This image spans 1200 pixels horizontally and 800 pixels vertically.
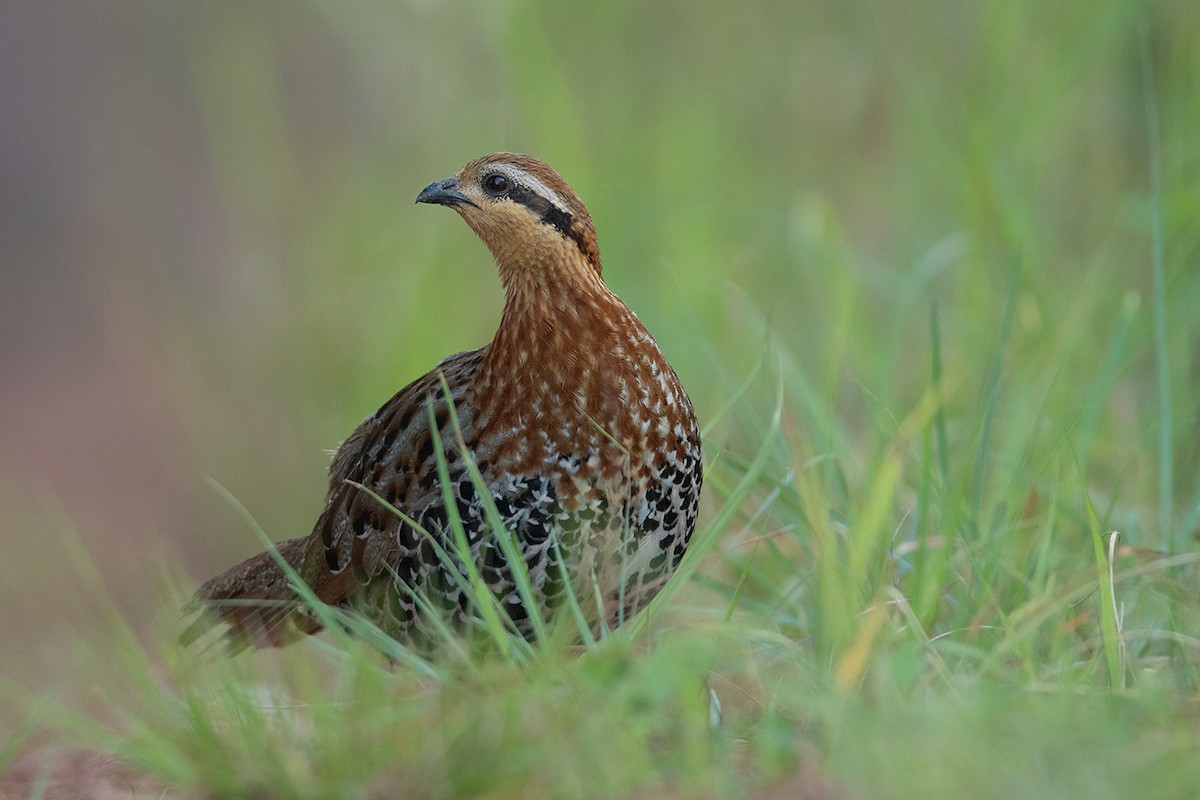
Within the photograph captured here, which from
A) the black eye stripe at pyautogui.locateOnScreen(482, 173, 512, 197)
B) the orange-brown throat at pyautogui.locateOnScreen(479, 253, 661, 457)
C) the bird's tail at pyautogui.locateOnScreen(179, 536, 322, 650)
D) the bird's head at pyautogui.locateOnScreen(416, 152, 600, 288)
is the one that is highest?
the black eye stripe at pyautogui.locateOnScreen(482, 173, 512, 197)

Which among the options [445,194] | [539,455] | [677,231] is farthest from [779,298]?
[539,455]

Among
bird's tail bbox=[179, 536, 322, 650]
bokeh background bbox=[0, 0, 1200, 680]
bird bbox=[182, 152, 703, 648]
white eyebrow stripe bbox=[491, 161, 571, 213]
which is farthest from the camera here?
bokeh background bbox=[0, 0, 1200, 680]

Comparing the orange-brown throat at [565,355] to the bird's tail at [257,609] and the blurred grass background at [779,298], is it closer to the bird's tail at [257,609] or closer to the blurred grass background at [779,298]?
the blurred grass background at [779,298]

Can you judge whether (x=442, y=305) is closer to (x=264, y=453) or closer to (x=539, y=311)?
(x=264, y=453)

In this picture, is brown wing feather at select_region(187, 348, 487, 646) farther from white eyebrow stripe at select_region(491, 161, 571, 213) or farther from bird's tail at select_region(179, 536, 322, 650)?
white eyebrow stripe at select_region(491, 161, 571, 213)

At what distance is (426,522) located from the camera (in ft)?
10.3

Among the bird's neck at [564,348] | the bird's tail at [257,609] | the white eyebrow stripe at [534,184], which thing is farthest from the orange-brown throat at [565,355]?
the bird's tail at [257,609]

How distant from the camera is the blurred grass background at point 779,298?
10.8 feet

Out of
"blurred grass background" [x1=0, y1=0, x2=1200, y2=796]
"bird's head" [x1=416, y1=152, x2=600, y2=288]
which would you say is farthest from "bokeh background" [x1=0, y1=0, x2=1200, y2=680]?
"bird's head" [x1=416, y1=152, x2=600, y2=288]

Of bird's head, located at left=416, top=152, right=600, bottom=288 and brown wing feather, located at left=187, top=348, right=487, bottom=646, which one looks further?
brown wing feather, located at left=187, top=348, right=487, bottom=646

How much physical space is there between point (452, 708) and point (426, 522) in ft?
2.70

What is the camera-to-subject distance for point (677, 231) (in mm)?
5496

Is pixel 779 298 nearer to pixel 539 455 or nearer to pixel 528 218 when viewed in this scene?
pixel 528 218

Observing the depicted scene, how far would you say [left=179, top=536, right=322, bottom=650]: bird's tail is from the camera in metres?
3.56
